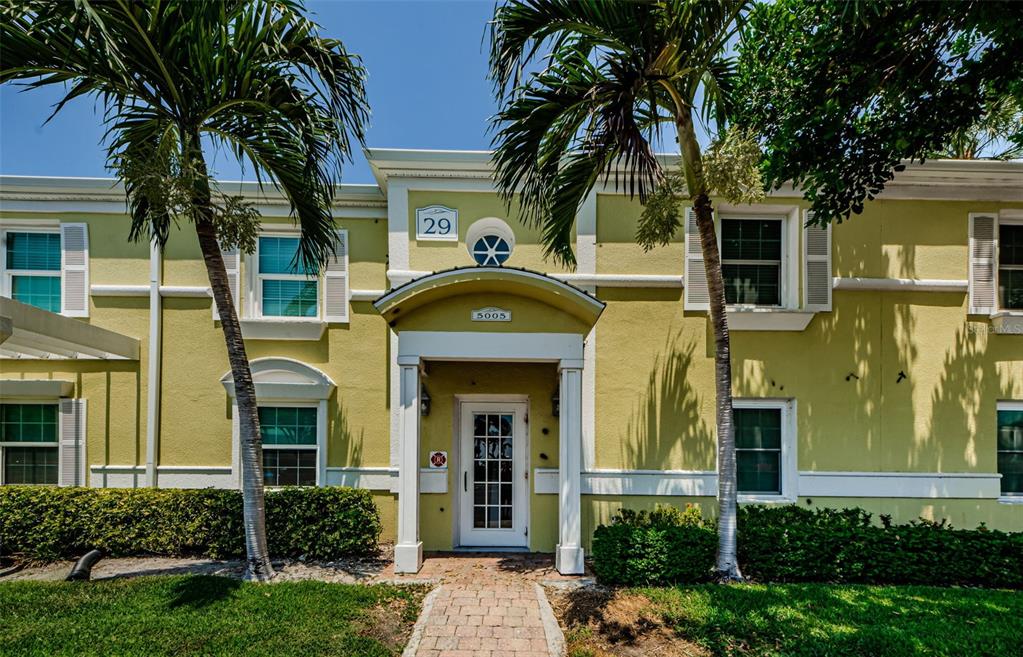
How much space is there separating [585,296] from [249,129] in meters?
4.77

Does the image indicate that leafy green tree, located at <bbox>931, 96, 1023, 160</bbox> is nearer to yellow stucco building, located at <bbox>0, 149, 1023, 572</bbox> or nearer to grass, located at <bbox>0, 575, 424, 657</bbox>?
yellow stucco building, located at <bbox>0, 149, 1023, 572</bbox>

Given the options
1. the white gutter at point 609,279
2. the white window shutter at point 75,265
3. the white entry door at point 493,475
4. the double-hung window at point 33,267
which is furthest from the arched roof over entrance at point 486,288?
the double-hung window at point 33,267

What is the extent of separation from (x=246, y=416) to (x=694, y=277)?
691cm

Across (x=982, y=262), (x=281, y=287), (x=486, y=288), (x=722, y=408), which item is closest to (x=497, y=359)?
(x=486, y=288)

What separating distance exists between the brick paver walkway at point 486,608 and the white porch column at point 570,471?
36cm

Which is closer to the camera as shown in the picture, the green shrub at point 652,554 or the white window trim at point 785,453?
the green shrub at point 652,554

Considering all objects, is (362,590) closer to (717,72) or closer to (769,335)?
(769,335)

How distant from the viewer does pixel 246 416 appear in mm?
6680

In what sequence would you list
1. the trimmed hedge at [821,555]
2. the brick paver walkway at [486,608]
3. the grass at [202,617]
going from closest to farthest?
the grass at [202,617] < the brick paver walkway at [486,608] < the trimmed hedge at [821,555]

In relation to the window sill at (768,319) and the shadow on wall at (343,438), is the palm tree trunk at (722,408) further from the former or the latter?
the shadow on wall at (343,438)

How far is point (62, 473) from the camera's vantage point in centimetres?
861

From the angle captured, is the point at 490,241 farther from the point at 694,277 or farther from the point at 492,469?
the point at 492,469

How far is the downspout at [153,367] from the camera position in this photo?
8.66m

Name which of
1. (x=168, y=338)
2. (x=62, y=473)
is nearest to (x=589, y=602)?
(x=168, y=338)
